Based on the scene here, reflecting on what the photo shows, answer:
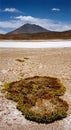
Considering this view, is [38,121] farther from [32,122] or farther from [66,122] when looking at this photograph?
[66,122]

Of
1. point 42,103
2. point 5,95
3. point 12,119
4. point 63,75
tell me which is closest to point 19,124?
point 12,119

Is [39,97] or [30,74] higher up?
[30,74]

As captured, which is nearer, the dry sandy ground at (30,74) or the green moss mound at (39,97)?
the dry sandy ground at (30,74)

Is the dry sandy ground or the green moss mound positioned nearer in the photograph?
the dry sandy ground

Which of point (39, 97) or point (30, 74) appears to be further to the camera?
point (30, 74)
